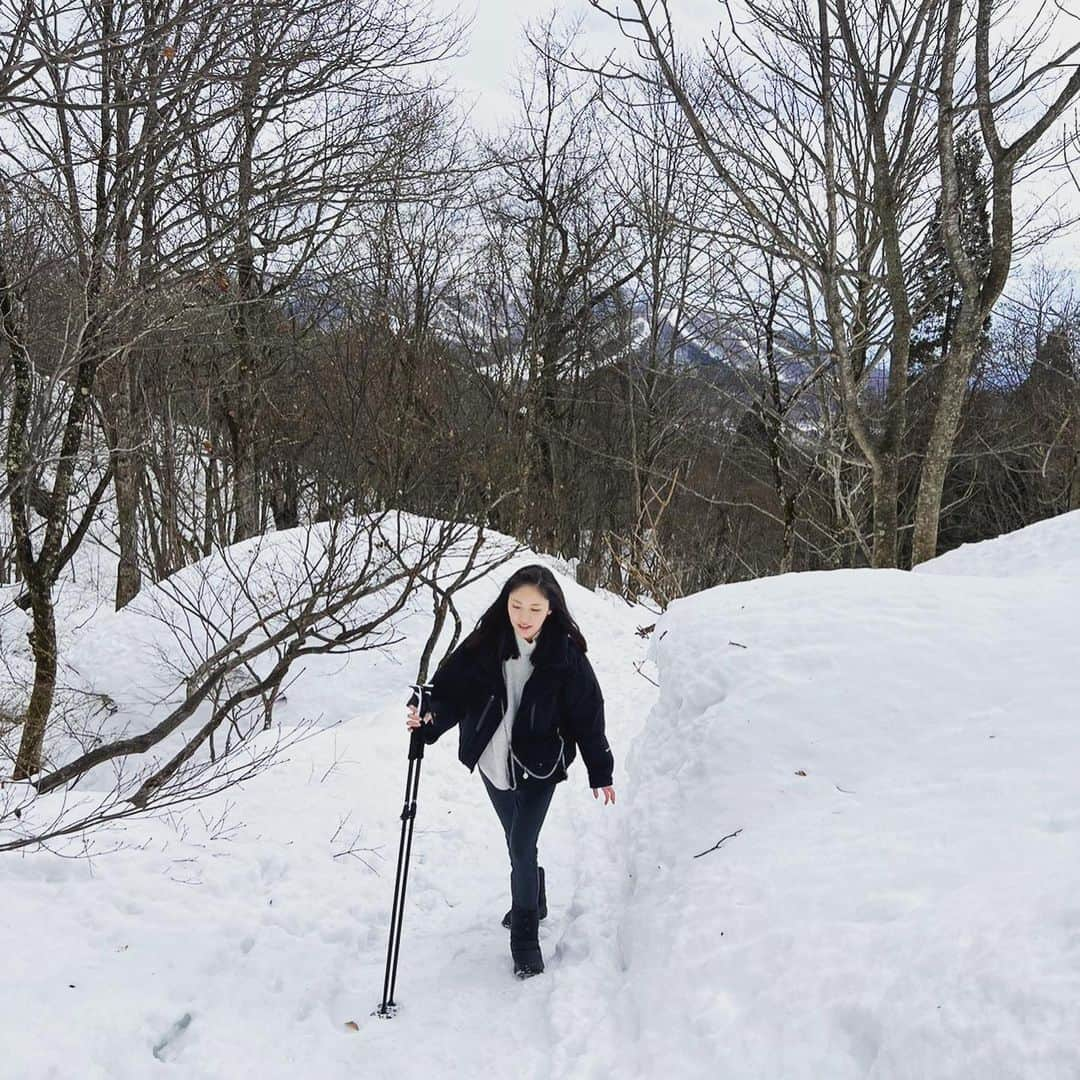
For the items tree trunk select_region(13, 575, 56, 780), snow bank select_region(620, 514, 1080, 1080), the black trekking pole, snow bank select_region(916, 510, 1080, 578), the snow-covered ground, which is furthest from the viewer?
snow bank select_region(916, 510, 1080, 578)

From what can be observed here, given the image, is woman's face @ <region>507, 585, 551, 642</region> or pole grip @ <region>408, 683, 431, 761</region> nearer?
woman's face @ <region>507, 585, 551, 642</region>

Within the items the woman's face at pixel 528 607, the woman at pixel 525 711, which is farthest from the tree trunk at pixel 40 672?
the woman's face at pixel 528 607

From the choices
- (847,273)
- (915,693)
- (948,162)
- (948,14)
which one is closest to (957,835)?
(915,693)

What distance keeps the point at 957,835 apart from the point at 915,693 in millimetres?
1067

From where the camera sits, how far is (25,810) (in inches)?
161

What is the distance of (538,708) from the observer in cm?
306

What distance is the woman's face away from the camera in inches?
119

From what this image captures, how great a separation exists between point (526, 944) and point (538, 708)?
1.07 m

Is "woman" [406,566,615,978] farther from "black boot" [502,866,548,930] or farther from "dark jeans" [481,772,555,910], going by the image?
"black boot" [502,866,548,930]

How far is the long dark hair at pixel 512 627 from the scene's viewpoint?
3057 millimetres

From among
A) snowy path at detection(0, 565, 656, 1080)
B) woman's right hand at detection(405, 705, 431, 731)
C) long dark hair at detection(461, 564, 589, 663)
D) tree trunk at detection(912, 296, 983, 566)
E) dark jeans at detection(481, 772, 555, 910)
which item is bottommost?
snowy path at detection(0, 565, 656, 1080)

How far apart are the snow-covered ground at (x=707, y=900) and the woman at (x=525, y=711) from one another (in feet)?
1.79

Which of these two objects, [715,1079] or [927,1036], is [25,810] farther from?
[927,1036]

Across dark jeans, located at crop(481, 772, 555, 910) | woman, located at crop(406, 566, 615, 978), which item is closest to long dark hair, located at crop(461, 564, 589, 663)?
woman, located at crop(406, 566, 615, 978)
